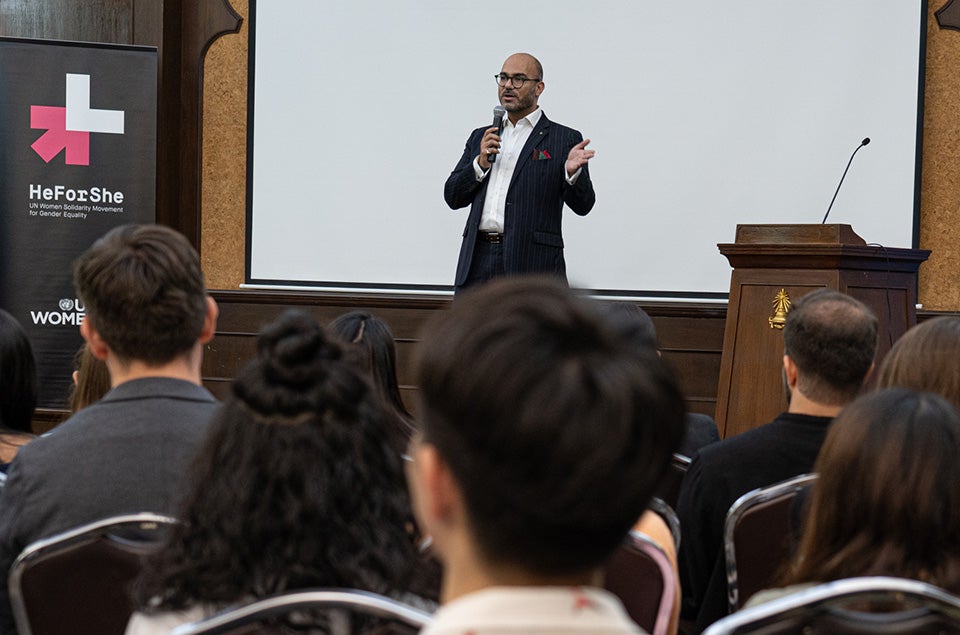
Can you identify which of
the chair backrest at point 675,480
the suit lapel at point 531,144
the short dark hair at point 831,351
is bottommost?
the chair backrest at point 675,480

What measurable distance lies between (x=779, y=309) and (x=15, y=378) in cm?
299

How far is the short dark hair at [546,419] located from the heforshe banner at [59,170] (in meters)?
5.05

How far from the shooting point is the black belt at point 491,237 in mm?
4945

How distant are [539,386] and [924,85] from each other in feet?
19.6

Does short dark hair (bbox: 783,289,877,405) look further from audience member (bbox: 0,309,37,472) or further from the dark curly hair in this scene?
audience member (bbox: 0,309,37,472)

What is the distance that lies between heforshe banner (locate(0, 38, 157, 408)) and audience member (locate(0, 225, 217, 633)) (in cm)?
395

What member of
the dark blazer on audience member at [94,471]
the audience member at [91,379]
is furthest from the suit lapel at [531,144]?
the dark blazer on audience member at [94,471]

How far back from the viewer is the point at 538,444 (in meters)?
0.69

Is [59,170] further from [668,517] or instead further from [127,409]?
[668,517]

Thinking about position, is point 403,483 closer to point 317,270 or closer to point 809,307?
point 809,307

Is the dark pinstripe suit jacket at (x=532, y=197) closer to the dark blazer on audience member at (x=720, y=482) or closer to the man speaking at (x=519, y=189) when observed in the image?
the man speaking at (x=519, y=189)

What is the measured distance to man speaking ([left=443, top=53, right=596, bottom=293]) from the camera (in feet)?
15.6

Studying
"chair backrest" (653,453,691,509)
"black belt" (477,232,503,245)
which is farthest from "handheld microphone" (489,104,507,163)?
"chair backrest" (653,453,691,509)

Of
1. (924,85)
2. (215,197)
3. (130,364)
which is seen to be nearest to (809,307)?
(130,364)
